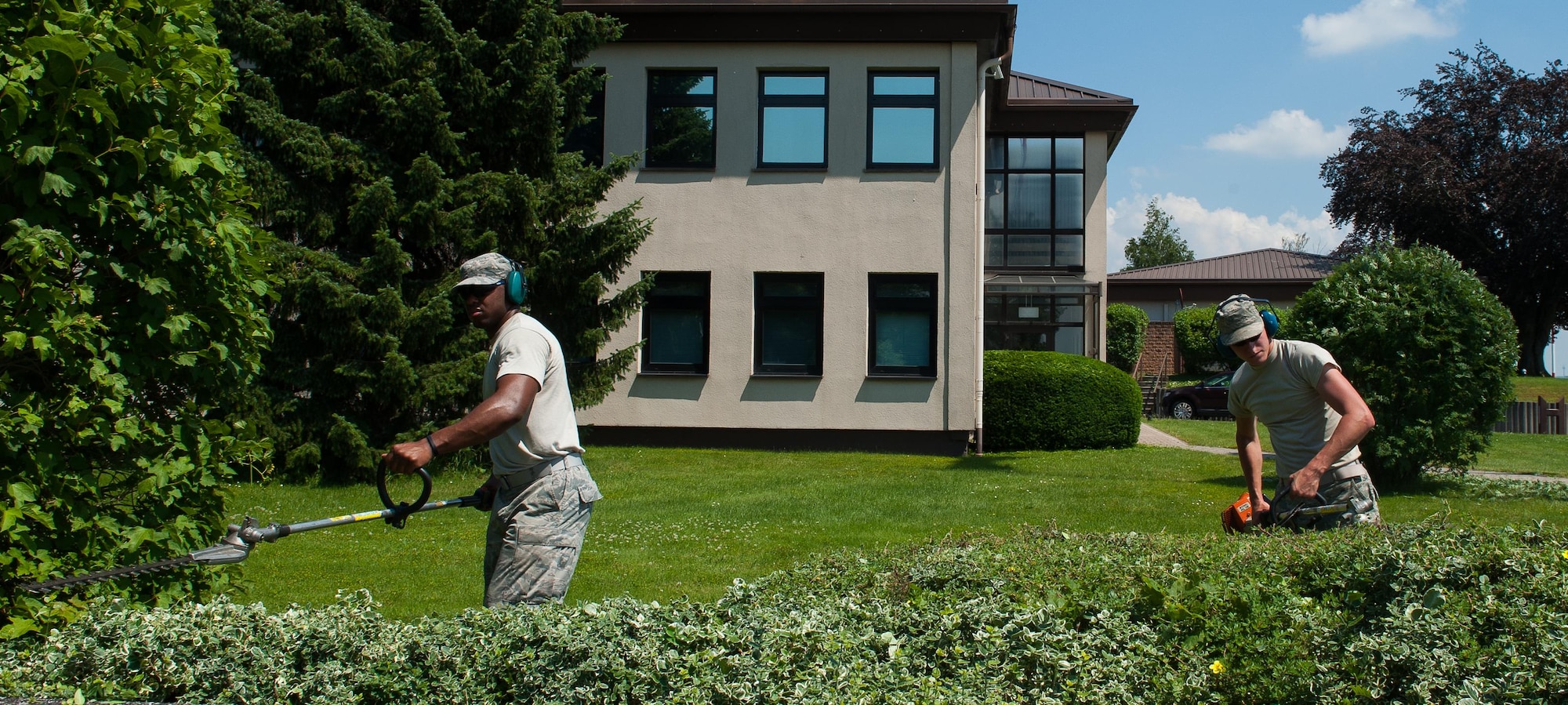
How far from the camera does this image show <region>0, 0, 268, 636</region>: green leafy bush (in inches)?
153

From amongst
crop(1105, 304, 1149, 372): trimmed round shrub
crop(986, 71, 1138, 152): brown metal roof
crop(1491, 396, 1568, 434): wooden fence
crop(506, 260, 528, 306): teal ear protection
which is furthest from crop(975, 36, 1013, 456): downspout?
crop(1105, 304, 1149, 372): trimmed round shrub

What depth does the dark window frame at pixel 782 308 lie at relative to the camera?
16.7 meters

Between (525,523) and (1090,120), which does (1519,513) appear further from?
(1090,120)

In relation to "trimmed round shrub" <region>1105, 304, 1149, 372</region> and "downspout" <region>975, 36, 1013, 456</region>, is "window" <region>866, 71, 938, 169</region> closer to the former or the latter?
"downspout" <region>975, 36, 1013, 456</region>

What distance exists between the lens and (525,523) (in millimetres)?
4176

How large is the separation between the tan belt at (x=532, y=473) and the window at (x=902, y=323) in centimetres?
1257

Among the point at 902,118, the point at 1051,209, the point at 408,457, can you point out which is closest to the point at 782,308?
the point at 902,118

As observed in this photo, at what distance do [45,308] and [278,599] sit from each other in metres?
3.23

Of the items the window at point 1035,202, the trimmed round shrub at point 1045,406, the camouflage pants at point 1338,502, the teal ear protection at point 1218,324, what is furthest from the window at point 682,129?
the camouflage pants at point 1338,502

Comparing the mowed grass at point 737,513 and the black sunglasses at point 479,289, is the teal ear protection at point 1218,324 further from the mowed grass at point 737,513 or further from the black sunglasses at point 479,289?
the black sunglasses at point 479,289

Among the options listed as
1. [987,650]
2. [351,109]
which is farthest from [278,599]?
[351,109]

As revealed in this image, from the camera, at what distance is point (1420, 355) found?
1213 centimetres

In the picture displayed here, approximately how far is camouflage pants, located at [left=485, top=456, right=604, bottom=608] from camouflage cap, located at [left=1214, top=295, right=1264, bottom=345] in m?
3.17

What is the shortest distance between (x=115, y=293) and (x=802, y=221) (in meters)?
12.8
